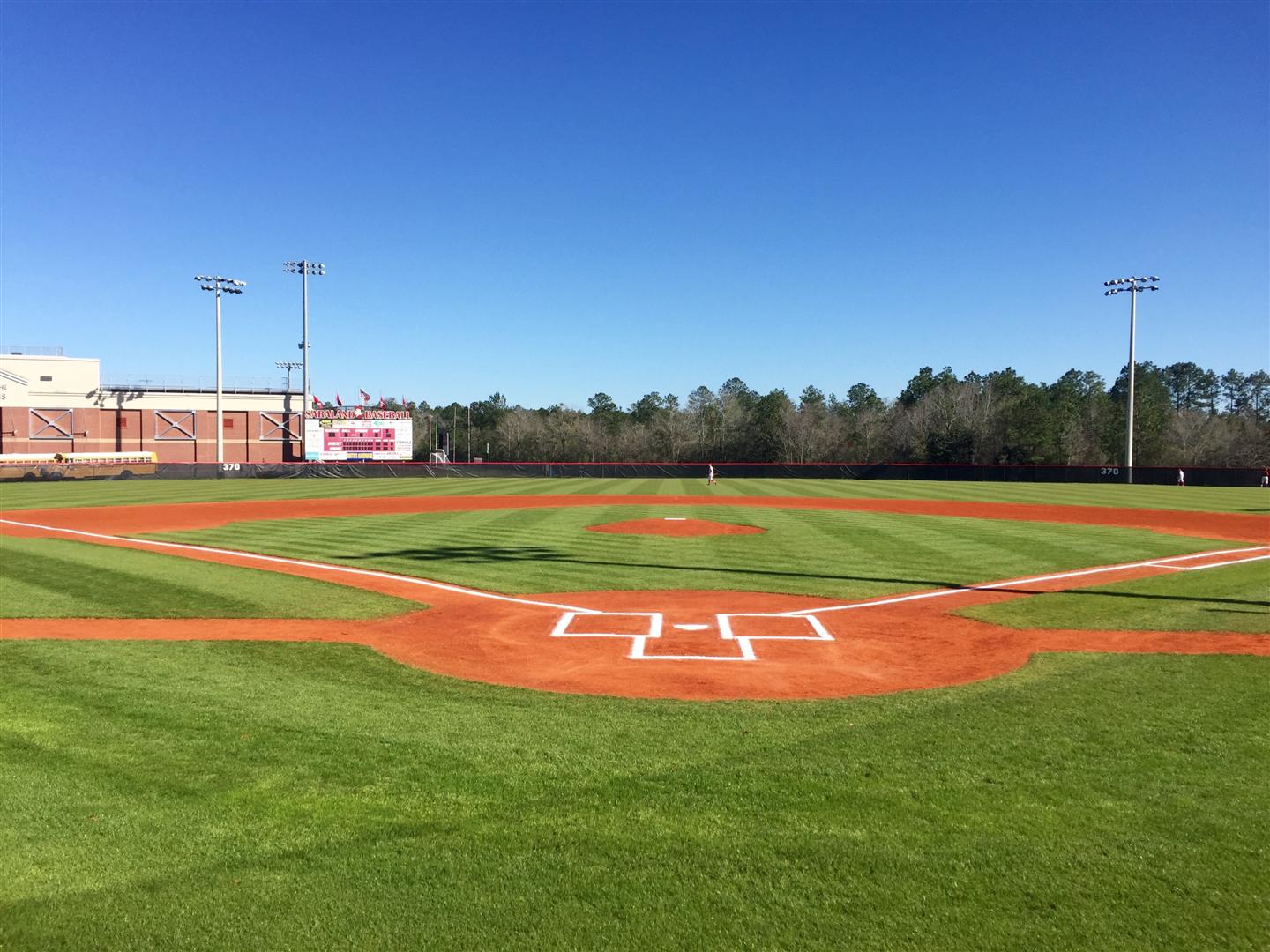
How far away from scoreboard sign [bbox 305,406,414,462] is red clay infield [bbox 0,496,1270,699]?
48937 millimetres

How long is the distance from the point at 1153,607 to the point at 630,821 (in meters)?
10.4

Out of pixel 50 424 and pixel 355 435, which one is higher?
pixel 50 424

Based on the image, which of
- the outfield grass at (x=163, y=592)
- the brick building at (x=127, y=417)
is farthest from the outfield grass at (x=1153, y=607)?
the brick building at (x=127, y=417)

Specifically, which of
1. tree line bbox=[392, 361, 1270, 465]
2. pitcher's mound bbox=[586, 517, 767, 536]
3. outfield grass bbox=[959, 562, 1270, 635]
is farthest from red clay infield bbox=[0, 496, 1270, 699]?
Result: tree line bbox=[392, 361, 1270, 465]

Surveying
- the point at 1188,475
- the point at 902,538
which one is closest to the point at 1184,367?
the point at 1188,475

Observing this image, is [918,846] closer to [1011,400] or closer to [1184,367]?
[1011,400]

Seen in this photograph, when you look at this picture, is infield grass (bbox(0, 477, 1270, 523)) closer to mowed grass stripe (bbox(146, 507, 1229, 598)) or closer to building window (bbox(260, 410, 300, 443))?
mowed grass stripe (bbox(146, 507, 1229, 598))

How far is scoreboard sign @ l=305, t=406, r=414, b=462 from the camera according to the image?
60625mm

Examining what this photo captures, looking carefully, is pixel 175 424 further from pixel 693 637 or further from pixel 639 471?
pixel 693 637

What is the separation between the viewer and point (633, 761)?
5.45 metres

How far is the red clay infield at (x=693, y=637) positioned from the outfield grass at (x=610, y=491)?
74.1 ft

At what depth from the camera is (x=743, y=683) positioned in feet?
25.6

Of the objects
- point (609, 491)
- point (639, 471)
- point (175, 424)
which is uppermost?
point (175, 424)

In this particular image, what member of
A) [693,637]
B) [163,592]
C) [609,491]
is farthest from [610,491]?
[693,637]
